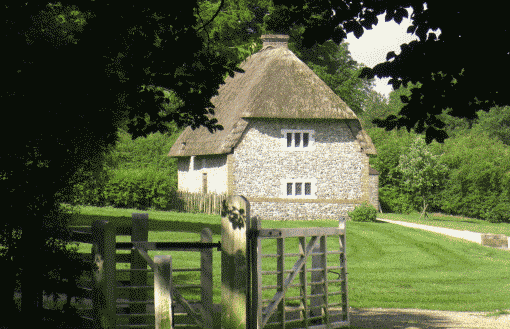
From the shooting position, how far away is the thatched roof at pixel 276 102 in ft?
103

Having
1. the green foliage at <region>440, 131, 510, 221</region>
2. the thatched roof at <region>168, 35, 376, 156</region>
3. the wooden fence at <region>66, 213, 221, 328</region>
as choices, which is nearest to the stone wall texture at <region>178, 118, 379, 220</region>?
the thatched roof at <region>168, 35, 376, 156</region>

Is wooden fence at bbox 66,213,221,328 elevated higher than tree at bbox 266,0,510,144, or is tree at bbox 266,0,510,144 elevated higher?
tree at bbox 266,0,510,144

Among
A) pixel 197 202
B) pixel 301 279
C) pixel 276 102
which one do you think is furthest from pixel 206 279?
pixel 197 202

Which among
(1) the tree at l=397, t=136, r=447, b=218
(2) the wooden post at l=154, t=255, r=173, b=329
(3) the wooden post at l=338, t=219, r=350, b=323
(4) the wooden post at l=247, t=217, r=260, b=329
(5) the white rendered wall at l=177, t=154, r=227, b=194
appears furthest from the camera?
(1) the tree at l=397, t=136, r=447, b=218

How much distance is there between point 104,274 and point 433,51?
13.0ft

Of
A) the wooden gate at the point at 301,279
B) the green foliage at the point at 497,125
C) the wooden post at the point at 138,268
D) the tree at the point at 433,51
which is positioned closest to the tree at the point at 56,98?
the wooden post at the point at 138,268

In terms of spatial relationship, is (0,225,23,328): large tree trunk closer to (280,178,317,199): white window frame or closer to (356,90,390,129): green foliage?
(280,178,317,199): white window frame

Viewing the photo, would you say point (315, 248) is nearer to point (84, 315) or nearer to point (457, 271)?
point (84, 315)

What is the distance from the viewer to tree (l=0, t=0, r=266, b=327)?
584 cm

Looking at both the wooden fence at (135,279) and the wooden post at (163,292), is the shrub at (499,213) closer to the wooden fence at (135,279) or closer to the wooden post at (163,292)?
the wooden fence at (135,279)

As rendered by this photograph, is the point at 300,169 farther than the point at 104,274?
Yes

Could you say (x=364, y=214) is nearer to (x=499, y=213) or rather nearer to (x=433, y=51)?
(x=499, y=213)

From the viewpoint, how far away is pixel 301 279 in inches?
359

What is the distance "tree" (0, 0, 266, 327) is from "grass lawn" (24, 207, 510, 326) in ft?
14.2
